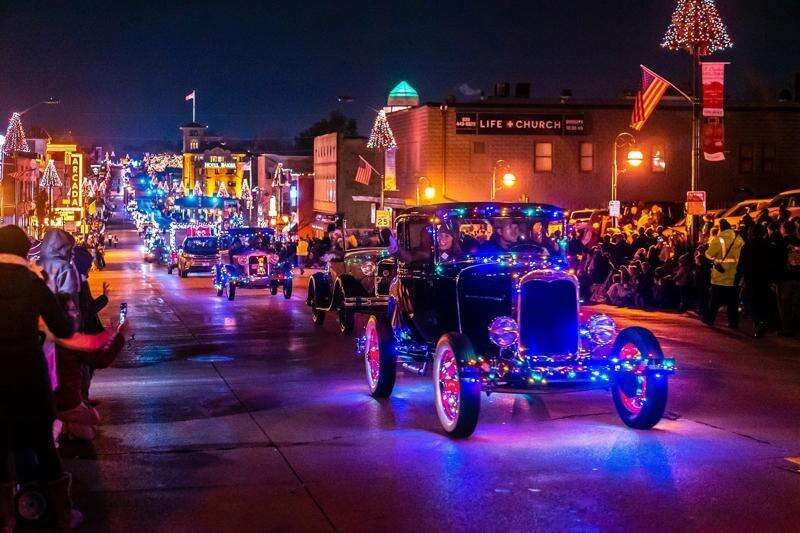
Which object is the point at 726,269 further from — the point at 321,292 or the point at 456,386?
the point at 456,386

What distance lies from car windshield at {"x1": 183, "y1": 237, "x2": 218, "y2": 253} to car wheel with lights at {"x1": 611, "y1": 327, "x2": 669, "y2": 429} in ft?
115

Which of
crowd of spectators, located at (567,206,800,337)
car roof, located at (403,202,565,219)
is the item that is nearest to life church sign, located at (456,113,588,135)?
crowd of spectators, located at (567,206,800,337)

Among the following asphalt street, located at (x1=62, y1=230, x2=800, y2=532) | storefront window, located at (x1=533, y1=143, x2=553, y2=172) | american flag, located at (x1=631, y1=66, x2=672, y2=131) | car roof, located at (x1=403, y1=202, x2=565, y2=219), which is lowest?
asphalt street, located at (x1=62, y1=230, x2=800, y2=532)

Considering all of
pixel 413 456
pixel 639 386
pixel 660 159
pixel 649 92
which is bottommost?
pixel 413 456

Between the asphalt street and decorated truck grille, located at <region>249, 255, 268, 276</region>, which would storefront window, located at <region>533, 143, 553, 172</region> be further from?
the asphalt street

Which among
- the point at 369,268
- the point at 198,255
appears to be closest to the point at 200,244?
the point at 198,255

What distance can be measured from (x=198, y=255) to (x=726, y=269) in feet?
93.8

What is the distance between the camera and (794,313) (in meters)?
18.7

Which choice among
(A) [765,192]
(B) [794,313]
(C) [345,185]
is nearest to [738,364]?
(B) [794,313]

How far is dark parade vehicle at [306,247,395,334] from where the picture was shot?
60.9ft

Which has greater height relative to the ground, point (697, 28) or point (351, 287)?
point (697, 28)

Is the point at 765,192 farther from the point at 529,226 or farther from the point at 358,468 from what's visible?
the point at 358,468

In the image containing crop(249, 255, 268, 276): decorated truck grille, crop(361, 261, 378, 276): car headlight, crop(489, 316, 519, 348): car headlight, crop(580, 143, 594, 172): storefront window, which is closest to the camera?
crop(489, 316, 519, 348): car headlight

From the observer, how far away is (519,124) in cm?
4988
